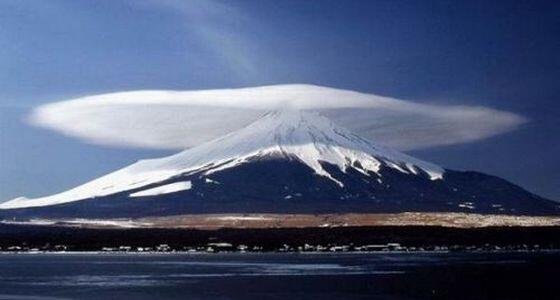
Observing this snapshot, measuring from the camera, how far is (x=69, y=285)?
199ft

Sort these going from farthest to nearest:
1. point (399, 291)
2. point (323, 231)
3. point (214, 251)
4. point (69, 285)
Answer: point (323, 231), point (214, 251), point (69, 285), point (399, 291)

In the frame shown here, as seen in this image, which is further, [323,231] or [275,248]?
[323,231]

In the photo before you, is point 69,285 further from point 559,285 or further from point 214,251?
point 214,251

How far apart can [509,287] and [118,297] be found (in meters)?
22.1

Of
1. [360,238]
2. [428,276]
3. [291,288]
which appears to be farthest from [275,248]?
[291,288]

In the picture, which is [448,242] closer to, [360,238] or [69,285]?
[360,238]

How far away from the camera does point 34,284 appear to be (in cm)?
6200

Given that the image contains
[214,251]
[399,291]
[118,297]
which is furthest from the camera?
[214,251]

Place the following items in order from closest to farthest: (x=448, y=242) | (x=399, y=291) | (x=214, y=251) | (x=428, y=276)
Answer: (x=399, y=291) → (x=428, y=276) → (x=214, y=251) → (x=448, y=242)

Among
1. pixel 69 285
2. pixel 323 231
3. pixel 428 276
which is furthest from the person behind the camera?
pixel 323 231

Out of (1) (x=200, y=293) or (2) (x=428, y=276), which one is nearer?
(1) (x=200, y=293)

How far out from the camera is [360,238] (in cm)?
16162

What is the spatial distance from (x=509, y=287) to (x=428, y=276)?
11213 millimetres

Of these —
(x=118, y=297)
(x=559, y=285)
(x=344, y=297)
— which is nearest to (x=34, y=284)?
(x=118, y=297)
